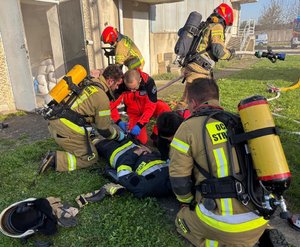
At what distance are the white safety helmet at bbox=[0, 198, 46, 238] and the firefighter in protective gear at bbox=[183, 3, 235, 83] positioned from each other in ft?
9.35

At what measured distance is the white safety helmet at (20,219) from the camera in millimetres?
2164

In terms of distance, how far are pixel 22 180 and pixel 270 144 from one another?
2845mm

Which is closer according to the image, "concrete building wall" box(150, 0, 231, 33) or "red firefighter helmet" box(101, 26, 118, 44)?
"red firefighter helmet" box(101, 26, 118, 44)

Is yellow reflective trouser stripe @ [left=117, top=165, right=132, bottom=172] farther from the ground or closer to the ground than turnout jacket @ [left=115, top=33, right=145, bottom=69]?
closer to the ground

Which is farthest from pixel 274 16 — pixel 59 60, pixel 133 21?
pixel 59 60

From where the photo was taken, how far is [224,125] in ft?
6.02

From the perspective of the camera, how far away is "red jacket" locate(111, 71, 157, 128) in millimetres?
4223

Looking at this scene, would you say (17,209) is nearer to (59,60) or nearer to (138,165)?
(138,165)

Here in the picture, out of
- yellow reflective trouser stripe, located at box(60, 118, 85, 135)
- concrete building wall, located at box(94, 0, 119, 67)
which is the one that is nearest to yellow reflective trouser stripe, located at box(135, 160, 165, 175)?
yellow reflective trouser stripe, located at box(60, 118, 85, 135)

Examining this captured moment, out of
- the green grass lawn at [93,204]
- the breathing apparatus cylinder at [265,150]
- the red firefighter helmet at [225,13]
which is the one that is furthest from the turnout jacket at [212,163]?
the red firefighter helmet at [225,13]

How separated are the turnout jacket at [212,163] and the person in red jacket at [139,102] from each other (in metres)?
2.01

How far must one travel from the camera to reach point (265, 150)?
5.42 ft

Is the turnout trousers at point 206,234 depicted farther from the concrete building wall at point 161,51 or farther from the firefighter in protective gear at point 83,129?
the concrete building wall at point 161,51

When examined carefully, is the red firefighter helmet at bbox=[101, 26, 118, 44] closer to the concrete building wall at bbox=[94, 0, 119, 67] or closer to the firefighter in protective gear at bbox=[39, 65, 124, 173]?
the firefighter in protective gear at bbox=[39, 65, 124, 173]
